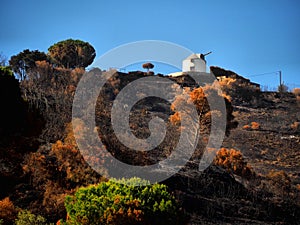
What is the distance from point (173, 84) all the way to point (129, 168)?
17103mm

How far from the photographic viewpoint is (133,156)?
15.7 m

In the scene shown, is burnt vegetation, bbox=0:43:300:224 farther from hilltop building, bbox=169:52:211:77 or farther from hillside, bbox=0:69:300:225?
hilltop building, bbox=169:52:211:77

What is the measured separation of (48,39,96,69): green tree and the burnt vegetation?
173 inches

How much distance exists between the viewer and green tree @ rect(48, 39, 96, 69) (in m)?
33.8

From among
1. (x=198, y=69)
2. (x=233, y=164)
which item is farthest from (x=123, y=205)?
(x=198, y=69)

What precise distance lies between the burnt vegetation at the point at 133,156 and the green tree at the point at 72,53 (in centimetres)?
439

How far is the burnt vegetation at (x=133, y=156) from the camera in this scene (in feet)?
30.5

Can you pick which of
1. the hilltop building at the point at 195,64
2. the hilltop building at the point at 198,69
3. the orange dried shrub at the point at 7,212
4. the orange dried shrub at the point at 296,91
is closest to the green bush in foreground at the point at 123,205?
the orange dried shrub at the point at 7,212

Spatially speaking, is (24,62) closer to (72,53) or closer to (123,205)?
(72,53)

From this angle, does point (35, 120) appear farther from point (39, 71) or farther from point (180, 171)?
point (39, 71)

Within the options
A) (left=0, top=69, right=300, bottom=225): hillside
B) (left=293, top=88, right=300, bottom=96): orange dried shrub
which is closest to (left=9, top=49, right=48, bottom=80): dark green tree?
(left=0, top=69, right=300, bottom=225): hillside

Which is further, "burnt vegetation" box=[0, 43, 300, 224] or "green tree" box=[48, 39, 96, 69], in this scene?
"green tree" box=[48, 39, 96, 69]

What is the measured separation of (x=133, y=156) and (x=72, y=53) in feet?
69.3

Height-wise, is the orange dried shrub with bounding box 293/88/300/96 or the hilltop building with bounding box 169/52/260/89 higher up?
the hilltop building with bounding box 169/52/260/89
